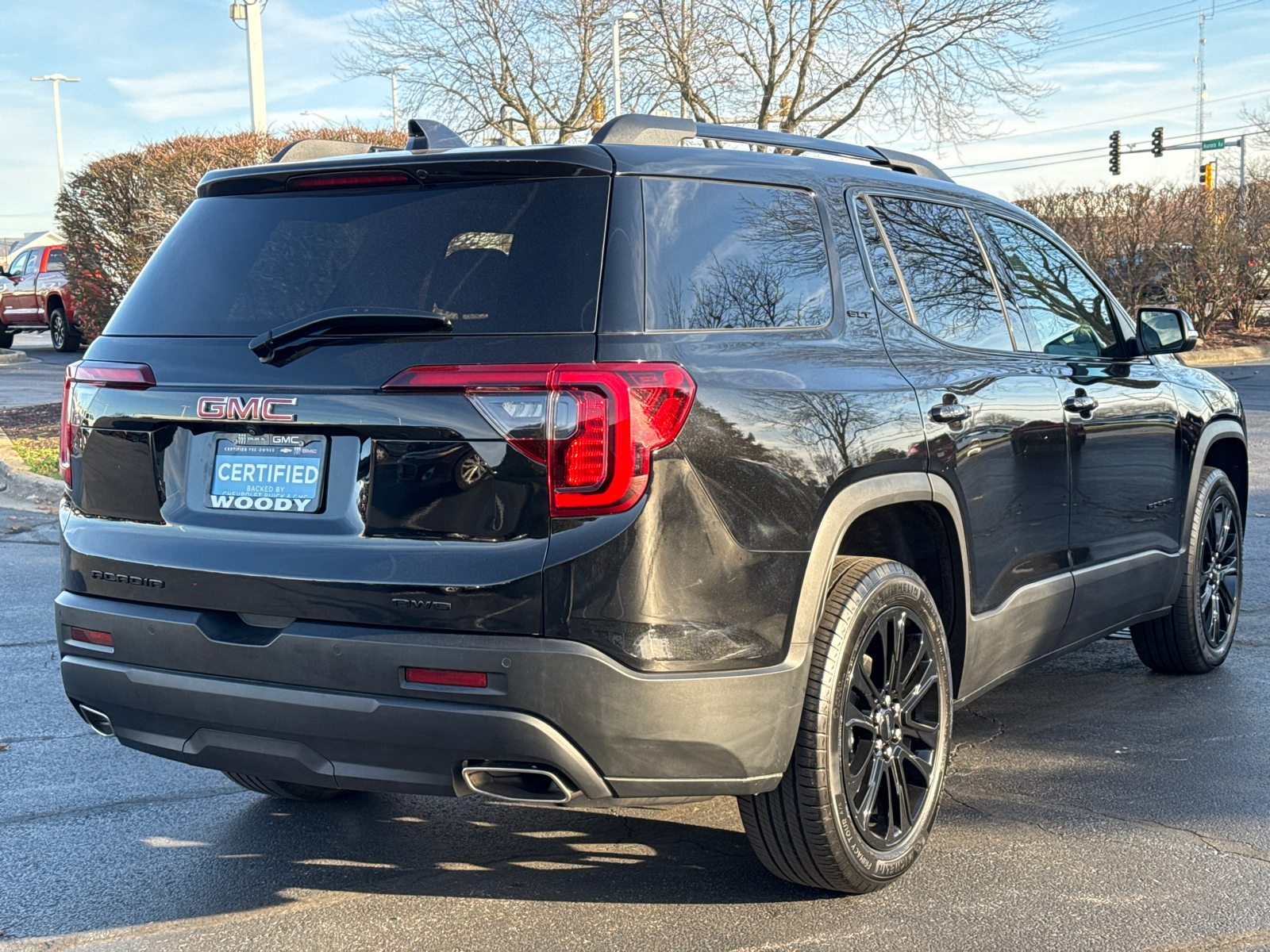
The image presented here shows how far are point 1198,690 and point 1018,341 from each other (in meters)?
1.92

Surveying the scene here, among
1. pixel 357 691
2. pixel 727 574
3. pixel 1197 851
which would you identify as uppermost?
pixel 727 574

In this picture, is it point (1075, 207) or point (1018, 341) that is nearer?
point (1018, 341)

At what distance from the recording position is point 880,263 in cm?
377

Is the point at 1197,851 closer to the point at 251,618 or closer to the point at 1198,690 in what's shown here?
the point at 1198,690

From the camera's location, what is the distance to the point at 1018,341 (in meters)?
4.34

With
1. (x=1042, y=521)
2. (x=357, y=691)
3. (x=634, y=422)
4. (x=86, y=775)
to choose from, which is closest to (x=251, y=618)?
(x=357, y=691)

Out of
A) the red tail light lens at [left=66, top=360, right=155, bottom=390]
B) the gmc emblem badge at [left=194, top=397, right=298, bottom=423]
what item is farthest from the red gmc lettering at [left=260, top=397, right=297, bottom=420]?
the red tail light lens at [left=66, top=360, right=155, bottom=390]

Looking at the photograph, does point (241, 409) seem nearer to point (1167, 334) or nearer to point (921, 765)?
point (921, 765)

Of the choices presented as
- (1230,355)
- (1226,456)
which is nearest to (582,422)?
(1226,456)

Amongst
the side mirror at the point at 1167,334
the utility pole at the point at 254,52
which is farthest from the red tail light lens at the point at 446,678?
the utility pole at the point at 254,52

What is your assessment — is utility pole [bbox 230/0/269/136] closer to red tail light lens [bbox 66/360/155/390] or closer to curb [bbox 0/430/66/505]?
curb [bbox 0/430/66/505]

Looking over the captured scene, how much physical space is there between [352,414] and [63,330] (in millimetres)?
24801

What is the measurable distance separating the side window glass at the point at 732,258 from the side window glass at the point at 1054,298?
1.25 meters

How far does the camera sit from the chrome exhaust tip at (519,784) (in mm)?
2904
